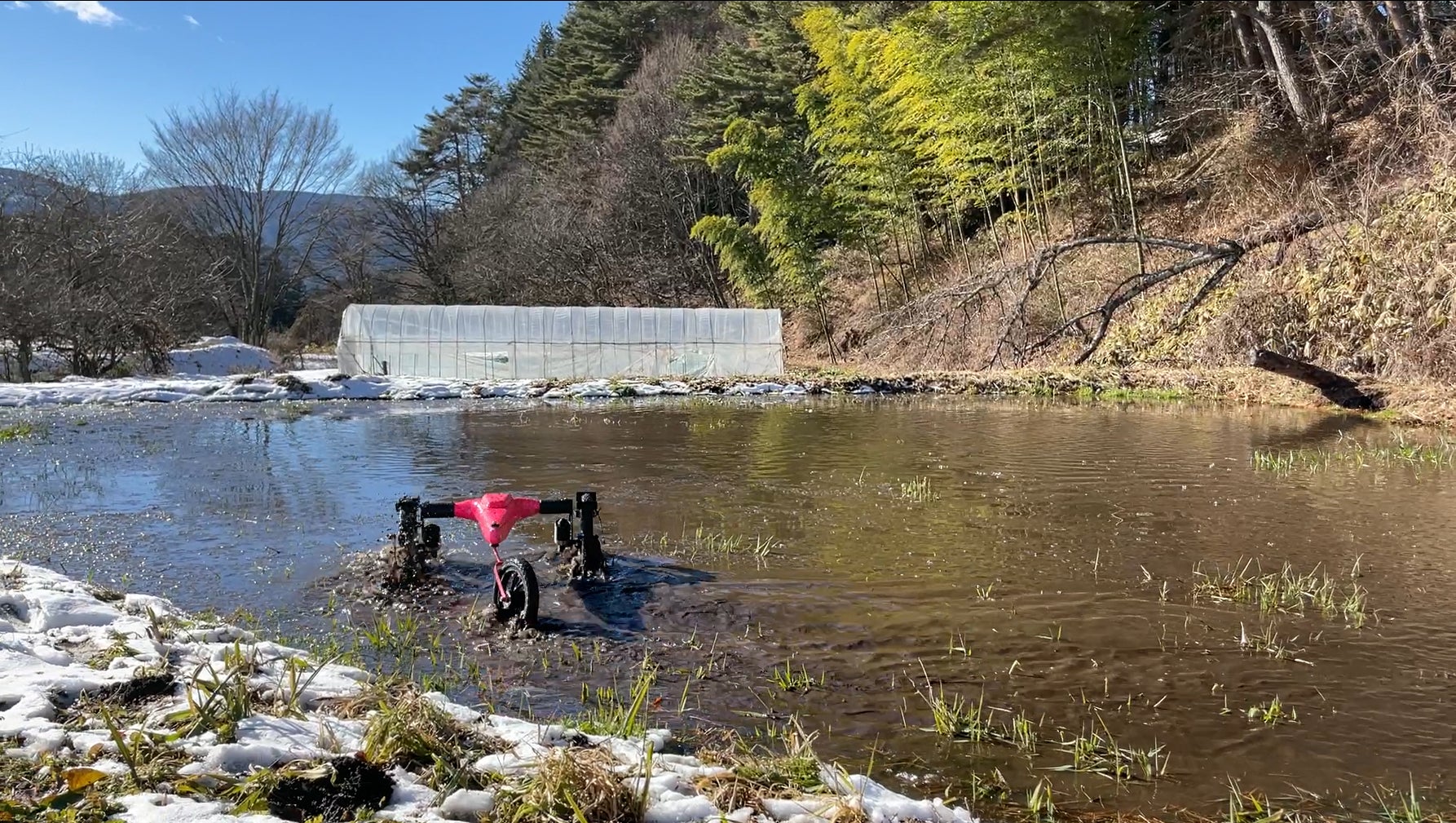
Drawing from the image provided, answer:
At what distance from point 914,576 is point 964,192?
19.3 meters

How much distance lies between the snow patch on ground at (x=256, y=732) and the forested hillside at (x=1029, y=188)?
2.30 meters

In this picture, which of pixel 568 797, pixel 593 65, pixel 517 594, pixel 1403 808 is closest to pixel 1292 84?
pixel 1403 808

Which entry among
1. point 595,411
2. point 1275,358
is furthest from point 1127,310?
point 595,411

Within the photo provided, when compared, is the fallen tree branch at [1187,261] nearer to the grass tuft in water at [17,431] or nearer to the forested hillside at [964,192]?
the forested hillside at [964,192]

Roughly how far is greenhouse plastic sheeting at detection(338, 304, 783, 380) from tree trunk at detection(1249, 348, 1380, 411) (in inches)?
453

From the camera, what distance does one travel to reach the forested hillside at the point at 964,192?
12680 mm

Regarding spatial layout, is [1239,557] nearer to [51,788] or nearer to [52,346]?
[51,788]

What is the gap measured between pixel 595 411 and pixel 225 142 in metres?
28.8

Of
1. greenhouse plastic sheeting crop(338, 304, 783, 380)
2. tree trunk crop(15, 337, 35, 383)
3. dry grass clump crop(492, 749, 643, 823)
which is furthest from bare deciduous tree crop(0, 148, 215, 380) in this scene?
dry grass clump crop(492, 749, 643, 823)

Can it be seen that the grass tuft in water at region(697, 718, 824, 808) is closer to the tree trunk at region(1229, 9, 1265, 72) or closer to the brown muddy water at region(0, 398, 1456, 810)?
the brown muddy water at region(0, 398, 1456, 810)

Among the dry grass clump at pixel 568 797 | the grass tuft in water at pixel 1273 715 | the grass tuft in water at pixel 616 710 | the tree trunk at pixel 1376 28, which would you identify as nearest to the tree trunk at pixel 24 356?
the grass tuft in water at pixel 616 710

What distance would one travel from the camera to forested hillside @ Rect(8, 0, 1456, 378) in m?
12.7

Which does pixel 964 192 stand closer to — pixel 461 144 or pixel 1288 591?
pixel 1288 591

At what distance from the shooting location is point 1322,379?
1168cm
